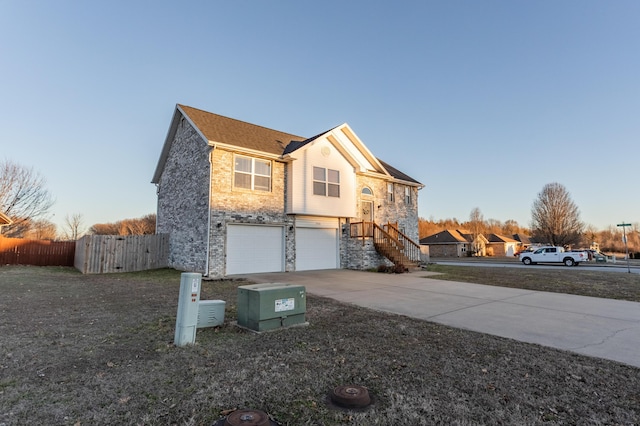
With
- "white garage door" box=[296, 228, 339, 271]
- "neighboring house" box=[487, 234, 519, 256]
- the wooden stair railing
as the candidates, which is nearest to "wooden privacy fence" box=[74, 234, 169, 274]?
"white garage door" box=[296, 228, 339, 271]

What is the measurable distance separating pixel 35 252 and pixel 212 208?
13384 mm

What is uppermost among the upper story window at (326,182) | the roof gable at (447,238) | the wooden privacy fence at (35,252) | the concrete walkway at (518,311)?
the upper story window at (326,182)

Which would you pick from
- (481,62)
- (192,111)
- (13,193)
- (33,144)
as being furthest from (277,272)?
(13,193)

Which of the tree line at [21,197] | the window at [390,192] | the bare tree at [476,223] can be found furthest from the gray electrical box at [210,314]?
the bare tree at [476,223]

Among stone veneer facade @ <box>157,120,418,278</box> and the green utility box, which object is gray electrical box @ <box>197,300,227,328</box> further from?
stone veneer facade @ <box>157,120,418,278</box>

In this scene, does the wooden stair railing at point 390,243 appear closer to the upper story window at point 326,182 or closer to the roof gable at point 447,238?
the upper story window at point 326,182

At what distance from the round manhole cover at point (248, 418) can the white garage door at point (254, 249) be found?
37.3 feet

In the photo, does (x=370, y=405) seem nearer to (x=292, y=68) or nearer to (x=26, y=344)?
(x=26, y=344)

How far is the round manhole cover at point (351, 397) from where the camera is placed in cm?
279

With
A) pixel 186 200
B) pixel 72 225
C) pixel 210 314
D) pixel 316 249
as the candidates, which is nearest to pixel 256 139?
pixel 186 200

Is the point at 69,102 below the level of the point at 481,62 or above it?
below

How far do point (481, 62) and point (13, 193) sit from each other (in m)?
36.0

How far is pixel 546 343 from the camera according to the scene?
4.79m

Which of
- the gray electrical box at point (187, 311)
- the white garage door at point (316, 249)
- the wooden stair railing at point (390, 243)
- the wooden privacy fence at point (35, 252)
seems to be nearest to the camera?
the gray electrical box at point (187, 311)
